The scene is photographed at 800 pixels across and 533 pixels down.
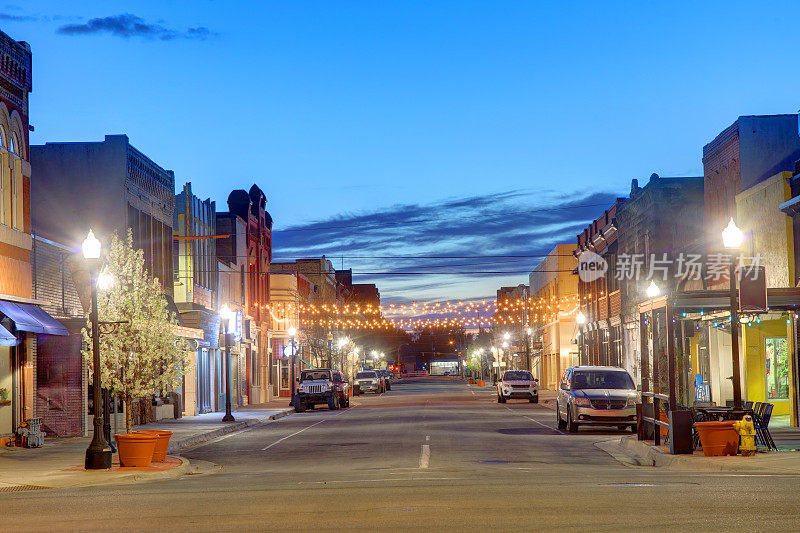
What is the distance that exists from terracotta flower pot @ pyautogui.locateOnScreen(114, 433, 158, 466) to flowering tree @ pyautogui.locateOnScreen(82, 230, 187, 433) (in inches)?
110

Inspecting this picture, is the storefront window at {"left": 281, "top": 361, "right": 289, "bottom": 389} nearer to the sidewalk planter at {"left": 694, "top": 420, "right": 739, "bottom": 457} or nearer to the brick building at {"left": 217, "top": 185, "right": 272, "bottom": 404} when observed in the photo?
the brick building at {"left": 217, "top": 185, "right": 272, "bottom": 404}

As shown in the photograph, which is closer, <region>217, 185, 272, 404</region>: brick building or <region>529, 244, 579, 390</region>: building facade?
<region>217, 185, 272, 404</region>: brick building

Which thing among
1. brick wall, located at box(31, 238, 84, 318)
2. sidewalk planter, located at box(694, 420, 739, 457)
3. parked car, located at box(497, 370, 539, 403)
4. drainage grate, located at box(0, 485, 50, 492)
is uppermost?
brick wall, located at box(31, 238, 84, 318)

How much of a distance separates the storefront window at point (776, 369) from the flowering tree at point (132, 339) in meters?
18.3

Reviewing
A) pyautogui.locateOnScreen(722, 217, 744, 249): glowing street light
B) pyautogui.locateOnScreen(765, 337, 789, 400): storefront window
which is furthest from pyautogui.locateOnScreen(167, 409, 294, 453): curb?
pyautogui.locateOnScreen(765, 337, 789, 400): storefront window

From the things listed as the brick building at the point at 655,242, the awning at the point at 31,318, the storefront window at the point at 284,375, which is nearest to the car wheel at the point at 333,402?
the brick building at the point at 655,242

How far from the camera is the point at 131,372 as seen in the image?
2294cm

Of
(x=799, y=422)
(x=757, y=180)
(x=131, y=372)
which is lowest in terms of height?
(x=799, y=422)

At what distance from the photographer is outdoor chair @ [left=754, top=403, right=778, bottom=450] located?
20084 millimetres

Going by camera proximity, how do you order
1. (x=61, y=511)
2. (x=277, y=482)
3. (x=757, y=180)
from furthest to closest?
(x=757, y=180) < (x=277, y=482) < (x=61, y=511)

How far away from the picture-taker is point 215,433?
31.2 meters

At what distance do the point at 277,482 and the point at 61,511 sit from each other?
4.21m

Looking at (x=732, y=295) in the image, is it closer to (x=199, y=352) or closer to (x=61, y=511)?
(x=61, y=511)

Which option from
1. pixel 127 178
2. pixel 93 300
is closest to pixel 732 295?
pixel 93 300
